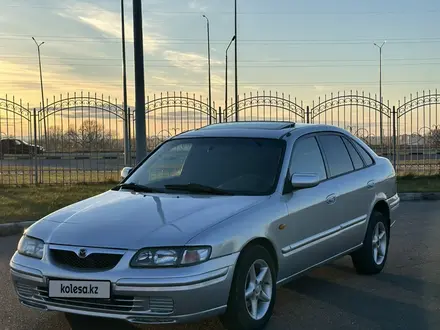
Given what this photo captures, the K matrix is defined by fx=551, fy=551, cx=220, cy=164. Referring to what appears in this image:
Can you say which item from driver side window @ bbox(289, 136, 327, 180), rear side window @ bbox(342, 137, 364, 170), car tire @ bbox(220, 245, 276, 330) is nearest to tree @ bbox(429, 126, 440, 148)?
rear side window @ bbox(342, 137, 364, 170)

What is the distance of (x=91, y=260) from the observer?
12.4 ft

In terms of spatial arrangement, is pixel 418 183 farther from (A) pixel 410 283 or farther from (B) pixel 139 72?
(A) pixel 410 283

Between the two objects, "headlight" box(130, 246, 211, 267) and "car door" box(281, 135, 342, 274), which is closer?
"headlight" box(130, 246, 211, 267)

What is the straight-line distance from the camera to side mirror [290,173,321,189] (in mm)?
4723

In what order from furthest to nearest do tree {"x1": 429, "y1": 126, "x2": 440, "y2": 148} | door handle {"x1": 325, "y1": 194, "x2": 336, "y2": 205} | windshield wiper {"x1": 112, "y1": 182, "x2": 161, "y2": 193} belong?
tree {"x1": 429, "y1": 126, "x2": 440, "y2": 148} < door handle {"x1": 325, "y1": 194, "x2": 336, "y2": 205} < windshield wiper {"x1": 112, "y1": 182, "x2": 161, "y2": 193}

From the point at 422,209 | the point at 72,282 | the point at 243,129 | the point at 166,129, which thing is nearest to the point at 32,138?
the point at 166,129

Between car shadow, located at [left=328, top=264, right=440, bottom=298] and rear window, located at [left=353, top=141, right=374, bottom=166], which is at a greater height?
rear window, located at [left=353, top=141, right=374, bottom=166]

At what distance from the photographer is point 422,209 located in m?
11.6

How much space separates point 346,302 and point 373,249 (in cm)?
127

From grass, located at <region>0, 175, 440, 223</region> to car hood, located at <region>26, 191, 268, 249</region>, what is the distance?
576cm

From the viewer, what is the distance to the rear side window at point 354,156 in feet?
20.3

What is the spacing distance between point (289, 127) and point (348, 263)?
220 cm

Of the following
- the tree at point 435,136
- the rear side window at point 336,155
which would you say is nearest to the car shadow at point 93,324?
the rear side window at point 336,155

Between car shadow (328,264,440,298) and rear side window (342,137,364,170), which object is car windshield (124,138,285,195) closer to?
rear side window (342,137,364,170)
